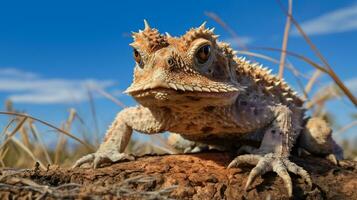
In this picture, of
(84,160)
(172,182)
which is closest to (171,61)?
(172,182)

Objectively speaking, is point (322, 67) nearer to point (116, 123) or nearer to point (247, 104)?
point (247, 104)

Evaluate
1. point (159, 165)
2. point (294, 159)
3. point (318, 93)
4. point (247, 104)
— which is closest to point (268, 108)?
point (247, 104)

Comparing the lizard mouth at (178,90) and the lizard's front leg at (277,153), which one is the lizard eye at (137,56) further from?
the lizard's front leg at (277,153)

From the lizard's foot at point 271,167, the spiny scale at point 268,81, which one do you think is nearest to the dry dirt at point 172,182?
the lizard's foot at point 271,167

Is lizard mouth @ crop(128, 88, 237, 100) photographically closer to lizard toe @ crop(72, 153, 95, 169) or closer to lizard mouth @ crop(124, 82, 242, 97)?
lizard mouth @ crop(124, 82, 242, 97)

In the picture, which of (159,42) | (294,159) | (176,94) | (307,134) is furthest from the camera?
(307,134)
